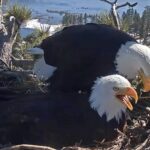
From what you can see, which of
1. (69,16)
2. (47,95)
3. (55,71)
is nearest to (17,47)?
(69,16)

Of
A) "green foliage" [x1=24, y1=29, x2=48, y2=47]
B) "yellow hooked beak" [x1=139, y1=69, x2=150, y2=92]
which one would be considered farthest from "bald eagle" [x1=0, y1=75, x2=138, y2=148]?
"green foliage" [x1=24, y1=29, x2=48, y2=47]

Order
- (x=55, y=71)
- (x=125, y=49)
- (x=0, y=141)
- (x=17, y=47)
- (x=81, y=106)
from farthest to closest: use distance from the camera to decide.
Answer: (x=17, y=47) < (x=55, y=71) < (x=125, y=49) < (x=81, y=106) < (x=0, y=141)

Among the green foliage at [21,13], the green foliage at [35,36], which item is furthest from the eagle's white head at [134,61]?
the green foliage at [35,36]

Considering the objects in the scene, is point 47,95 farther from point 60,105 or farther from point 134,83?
point 134,83

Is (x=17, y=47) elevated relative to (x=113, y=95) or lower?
lower

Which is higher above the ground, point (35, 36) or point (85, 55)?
point (85, 55)

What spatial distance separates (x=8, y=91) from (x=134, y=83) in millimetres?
1039

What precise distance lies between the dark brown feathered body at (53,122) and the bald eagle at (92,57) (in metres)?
0.44

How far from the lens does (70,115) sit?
13.0ft

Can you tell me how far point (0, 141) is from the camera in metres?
3.78

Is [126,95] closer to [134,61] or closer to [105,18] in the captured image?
[134,61]

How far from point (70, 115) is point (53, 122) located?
0.13 meters

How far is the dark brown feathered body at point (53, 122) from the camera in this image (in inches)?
151

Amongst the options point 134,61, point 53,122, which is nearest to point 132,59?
point 134,61
